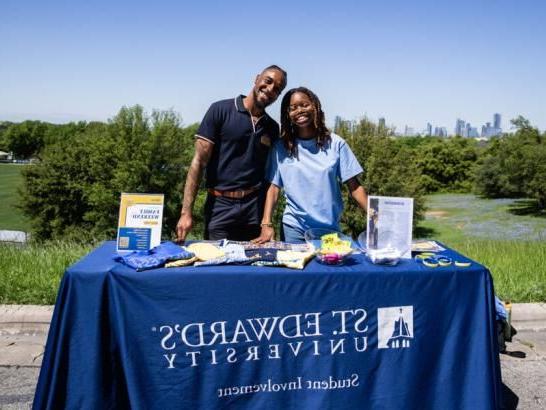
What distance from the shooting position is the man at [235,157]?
3.16 metres

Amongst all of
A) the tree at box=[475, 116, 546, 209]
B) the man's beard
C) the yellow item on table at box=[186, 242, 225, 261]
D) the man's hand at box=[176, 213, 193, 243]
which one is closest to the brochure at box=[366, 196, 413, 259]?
the yellow item on table at box=[186, 242, 225, 261]

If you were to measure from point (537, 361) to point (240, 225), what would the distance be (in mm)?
2167

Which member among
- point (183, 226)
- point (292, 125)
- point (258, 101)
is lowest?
point (183, 226)

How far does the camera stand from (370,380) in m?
2.40

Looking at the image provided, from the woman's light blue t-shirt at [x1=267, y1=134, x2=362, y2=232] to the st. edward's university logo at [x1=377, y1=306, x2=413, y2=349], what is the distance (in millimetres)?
723

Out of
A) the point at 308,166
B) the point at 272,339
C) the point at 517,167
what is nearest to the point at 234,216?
the point at 308,166

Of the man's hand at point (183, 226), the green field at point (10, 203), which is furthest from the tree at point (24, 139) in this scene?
the man's hand at point (183, 226)

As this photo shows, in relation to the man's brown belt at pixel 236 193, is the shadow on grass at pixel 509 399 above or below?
below

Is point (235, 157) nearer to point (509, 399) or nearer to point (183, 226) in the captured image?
point (183, 226)

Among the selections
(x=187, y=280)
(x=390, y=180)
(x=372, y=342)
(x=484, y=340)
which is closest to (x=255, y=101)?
(x=187, y=280)

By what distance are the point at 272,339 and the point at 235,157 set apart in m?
1.29

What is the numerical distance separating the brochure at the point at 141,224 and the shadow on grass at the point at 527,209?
36.8 metres

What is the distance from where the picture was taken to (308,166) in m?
2.90

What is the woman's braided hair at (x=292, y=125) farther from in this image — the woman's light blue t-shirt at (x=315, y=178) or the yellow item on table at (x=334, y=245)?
the yellow item on table at (x=334, y=245)
